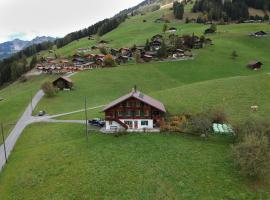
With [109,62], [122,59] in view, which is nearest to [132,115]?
[109,62]

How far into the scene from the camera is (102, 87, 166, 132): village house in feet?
216

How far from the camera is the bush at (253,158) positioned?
1837 inches

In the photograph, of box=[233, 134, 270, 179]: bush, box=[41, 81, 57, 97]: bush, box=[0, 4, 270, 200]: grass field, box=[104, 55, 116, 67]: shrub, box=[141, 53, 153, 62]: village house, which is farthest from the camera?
box=[141, 53, 153, 62]: village house

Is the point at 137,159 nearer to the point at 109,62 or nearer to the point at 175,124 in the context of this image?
the point at 175,124

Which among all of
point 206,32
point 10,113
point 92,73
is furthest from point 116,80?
point 206,32

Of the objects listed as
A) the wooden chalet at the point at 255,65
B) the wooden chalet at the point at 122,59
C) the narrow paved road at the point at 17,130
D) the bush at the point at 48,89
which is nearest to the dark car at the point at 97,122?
the narrow paved road at the point at 17,130

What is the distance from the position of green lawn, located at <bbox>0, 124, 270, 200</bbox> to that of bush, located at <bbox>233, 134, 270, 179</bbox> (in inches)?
73.8

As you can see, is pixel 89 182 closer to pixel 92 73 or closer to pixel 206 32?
pixel 92 73

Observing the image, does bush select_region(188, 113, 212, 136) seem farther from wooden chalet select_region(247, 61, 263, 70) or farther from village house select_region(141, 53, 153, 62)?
village house select_region(141, 53, 153, 62)

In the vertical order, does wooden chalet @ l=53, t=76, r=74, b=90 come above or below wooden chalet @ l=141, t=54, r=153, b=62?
below

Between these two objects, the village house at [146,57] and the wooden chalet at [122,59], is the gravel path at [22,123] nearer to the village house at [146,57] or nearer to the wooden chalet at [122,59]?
the wooden chalet at [122,59]

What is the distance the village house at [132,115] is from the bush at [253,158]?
20605 millimetres

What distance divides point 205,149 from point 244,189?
11.9 m

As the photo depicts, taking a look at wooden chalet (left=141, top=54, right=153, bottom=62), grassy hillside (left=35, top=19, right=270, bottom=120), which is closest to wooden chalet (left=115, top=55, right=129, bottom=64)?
wooden chalet (left=141, top=54, right=153, bottom=62)
